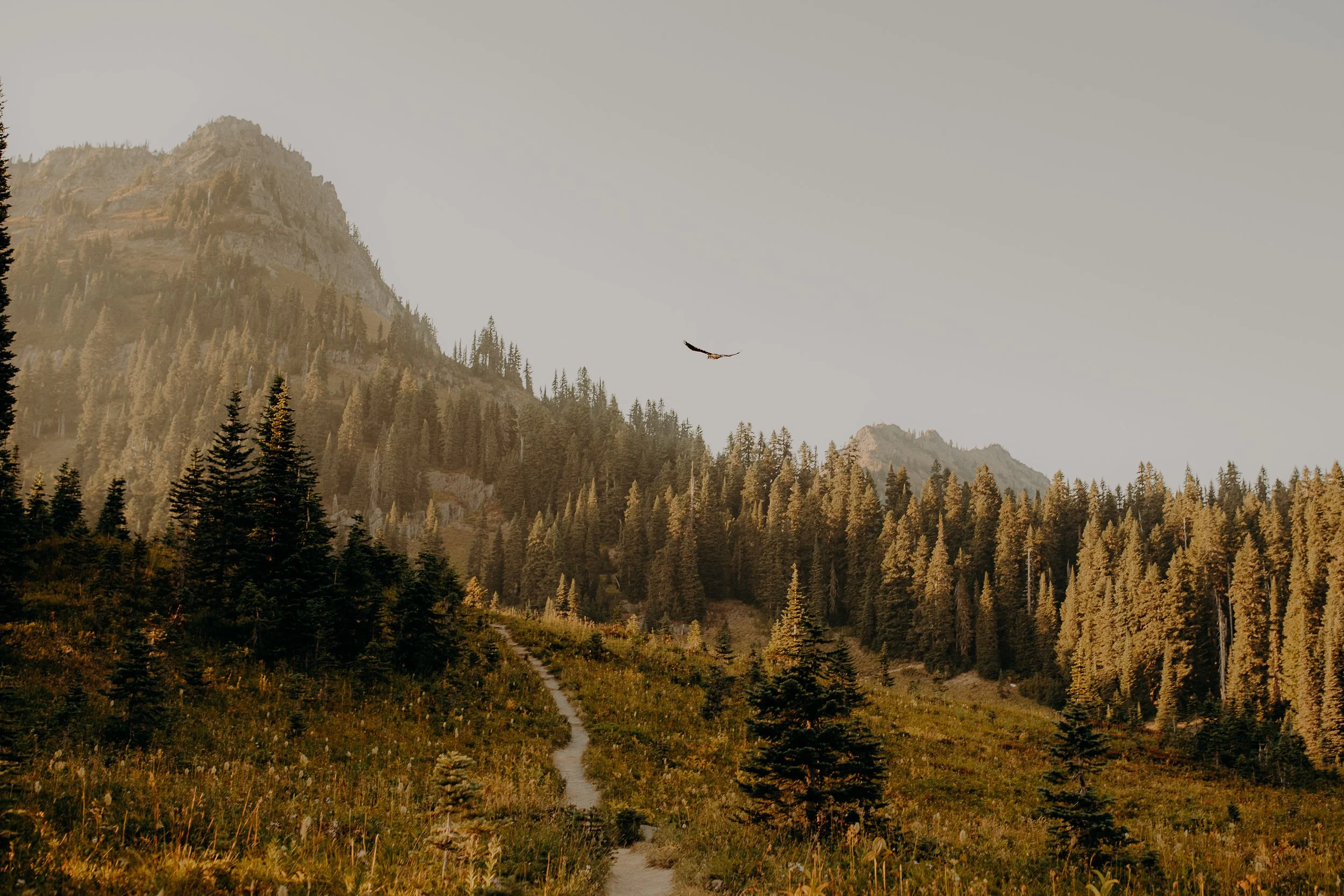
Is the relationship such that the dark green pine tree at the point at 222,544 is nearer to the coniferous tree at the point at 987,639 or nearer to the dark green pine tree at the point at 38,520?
the dark green pine tree at the point at 38,520

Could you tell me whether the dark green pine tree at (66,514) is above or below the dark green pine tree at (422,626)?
above

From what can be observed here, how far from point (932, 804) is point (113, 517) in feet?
115

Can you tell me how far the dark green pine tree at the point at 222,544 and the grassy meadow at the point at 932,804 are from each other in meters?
13.0

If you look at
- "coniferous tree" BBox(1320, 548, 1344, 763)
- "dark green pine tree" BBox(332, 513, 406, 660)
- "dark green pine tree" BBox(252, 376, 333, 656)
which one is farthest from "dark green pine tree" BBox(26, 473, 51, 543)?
"coniferous tree" BBox(1320, 548, 1344, 763)

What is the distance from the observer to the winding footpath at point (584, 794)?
9.88m

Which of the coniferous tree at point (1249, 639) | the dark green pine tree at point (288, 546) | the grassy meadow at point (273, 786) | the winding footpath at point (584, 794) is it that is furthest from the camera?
the coniferous tree at point (1249, 639)

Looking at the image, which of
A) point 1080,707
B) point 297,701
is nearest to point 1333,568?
point 1080,707

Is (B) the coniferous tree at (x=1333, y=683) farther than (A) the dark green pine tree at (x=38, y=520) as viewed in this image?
Yes

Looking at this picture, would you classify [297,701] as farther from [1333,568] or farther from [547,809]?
[1333,568]

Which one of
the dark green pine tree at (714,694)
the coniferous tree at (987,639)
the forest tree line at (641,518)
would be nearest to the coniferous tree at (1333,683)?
the forest tree line at (641,518)

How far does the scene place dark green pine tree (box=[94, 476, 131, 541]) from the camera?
2906 cm

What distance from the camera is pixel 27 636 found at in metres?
17.1

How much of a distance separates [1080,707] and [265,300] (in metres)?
223

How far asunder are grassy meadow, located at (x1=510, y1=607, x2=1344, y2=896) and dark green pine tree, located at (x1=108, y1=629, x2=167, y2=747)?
32.4 feet
